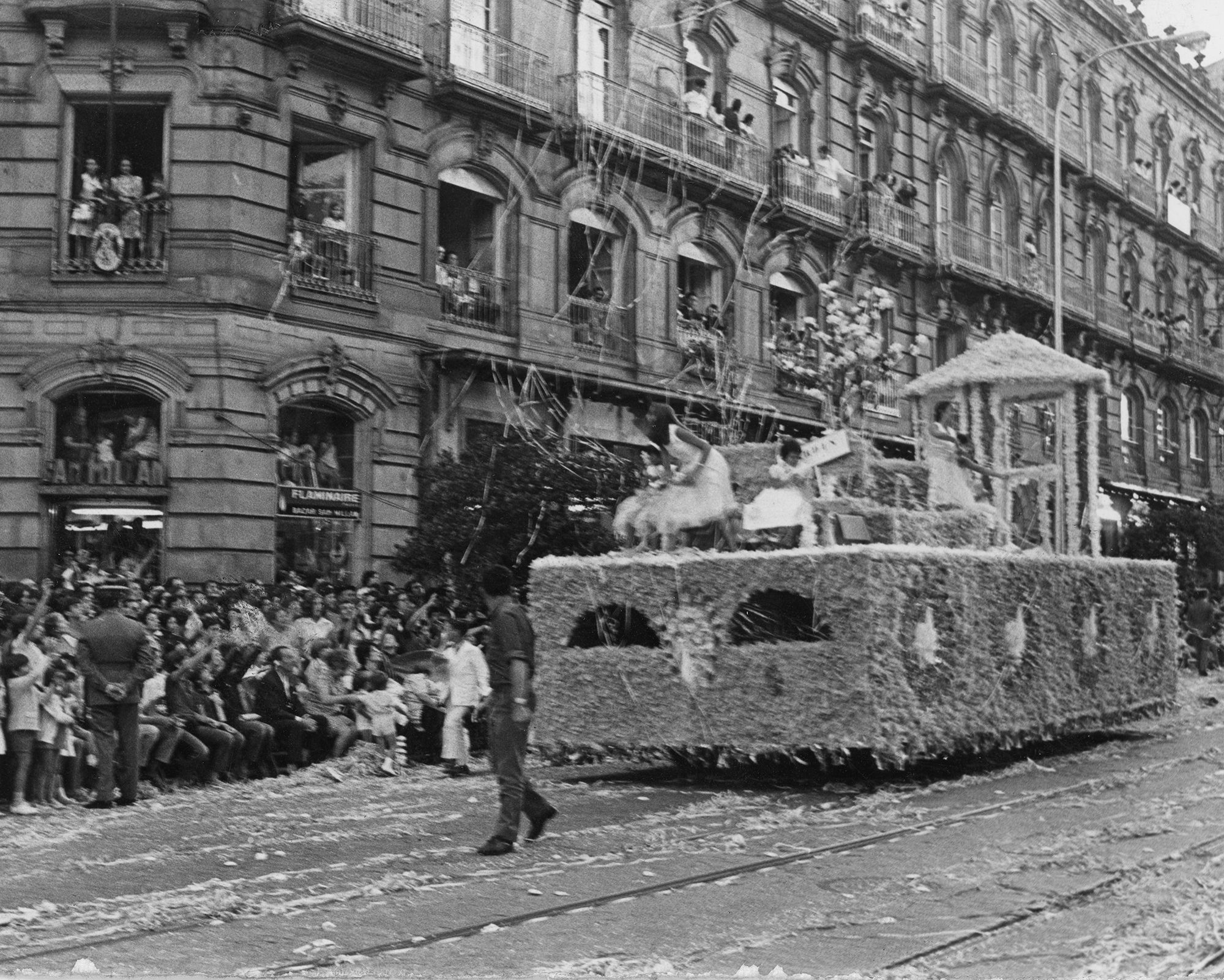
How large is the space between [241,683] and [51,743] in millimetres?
2200

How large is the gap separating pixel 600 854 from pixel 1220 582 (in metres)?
36.4

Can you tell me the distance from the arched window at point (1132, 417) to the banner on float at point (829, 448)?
32547 mm

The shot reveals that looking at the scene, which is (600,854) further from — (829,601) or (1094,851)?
(829,601)

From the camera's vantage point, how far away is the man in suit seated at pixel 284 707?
1527 cm

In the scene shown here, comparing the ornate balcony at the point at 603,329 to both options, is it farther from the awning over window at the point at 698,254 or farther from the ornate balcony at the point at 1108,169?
the ornate balcony at the point at 1108,169

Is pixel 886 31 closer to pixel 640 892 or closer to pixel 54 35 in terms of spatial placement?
pixel 54 35

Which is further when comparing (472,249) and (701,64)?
(701,64)

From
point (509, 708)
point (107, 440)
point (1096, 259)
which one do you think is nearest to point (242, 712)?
point (509, 708)

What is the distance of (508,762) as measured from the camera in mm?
10500

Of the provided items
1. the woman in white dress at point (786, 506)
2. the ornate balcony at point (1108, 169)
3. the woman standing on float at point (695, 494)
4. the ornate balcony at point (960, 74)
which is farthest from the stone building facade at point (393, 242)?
the ornate balcony at point (1108, 169)

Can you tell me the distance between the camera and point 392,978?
22.3ft

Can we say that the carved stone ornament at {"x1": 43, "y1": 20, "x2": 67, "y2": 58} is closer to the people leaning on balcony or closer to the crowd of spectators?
the crowd of spectators

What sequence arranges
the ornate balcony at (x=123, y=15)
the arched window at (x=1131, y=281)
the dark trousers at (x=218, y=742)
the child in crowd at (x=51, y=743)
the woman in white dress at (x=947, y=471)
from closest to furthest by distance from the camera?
the child in crowd at (x=51, y=743) < the dark trousers at (x=218, y=742) < the woman in white dress at (x=947, y=471) < the ornate balcony at (x=123, y=15) < the arched window at (x=1131, y=281)

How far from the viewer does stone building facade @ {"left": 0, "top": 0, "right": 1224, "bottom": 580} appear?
21.3 metres
